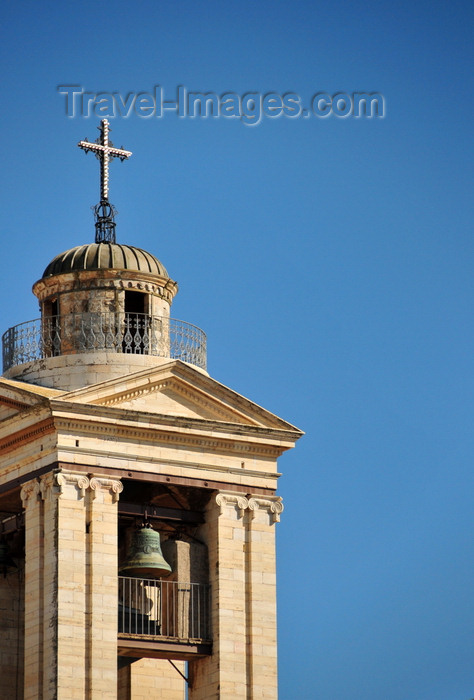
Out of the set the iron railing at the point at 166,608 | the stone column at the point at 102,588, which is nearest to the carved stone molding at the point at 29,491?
the stone column at the point at 102,588

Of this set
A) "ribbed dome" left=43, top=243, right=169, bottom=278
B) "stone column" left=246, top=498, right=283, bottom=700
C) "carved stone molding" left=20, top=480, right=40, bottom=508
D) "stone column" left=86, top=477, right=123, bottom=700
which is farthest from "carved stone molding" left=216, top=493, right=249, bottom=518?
"ribbed dome" left=43, top=243, right=169, bottom=278

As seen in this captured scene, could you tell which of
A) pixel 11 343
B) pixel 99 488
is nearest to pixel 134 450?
pixel 99 488

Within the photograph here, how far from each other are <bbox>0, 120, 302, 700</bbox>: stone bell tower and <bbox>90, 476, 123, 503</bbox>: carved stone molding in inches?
1.2

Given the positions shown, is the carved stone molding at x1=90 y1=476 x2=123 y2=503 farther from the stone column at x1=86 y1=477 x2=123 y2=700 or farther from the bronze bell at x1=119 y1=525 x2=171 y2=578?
the bronze bell at x1=119 y1=525 x2=171 y2=578

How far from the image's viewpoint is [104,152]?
5372cm

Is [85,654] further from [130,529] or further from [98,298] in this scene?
[98,298]

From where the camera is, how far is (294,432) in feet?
169

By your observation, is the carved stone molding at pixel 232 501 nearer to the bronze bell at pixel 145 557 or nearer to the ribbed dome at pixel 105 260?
the bronze bell at pixel 145 557

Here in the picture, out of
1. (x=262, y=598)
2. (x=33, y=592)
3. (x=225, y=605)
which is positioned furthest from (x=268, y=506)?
(x=33, y=592)

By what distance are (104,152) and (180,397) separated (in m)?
6.73

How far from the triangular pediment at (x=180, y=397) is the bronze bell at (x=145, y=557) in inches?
107

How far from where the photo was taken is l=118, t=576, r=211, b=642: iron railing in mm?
49812

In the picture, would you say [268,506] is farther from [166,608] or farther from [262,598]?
[166,608]

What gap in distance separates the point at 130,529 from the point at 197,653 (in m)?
3.57
